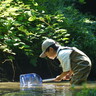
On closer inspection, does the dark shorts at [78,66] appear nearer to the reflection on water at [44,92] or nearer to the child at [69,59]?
the child at [69,59]

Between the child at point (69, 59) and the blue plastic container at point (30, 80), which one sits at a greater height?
the child at point (69, 59)

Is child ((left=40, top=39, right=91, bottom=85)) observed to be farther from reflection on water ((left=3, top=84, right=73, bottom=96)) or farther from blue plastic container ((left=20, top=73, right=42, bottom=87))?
blue plastic container ((left=20, top=73, right=42, bottom=87))

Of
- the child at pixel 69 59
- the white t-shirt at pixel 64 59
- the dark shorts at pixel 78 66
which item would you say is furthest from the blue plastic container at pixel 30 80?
the white t-shirt at pixel 64 59

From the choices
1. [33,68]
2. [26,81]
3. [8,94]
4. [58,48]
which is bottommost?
[33,68]

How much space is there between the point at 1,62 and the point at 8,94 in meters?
3.55

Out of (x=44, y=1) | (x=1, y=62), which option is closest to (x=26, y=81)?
(x=1, y=62)

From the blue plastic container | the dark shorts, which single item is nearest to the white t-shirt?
the dark shorts

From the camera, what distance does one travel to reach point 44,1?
962 cm

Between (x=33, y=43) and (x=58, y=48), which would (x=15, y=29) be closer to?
(x=33, y=43)

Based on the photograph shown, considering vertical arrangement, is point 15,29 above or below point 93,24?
above

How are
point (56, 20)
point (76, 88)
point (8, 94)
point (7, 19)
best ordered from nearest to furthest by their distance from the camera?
point (8, 94) < point (76, 88) < point (7, 19) < point (56, 20)

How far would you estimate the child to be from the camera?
500 cm

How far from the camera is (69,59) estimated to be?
5.07m

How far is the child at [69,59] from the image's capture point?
500 cm
